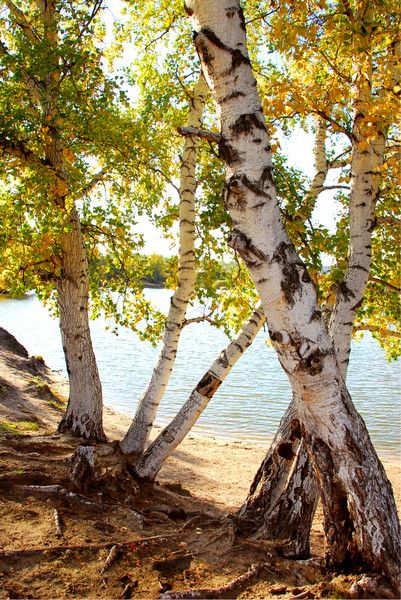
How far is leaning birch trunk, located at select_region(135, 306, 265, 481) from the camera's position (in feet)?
24.5

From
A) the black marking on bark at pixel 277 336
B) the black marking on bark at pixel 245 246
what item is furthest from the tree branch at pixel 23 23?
the black marking on bark at pixel 277 336

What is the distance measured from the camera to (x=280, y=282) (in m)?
3.99

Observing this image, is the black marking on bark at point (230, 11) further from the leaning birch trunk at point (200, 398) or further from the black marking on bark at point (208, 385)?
the black marking on bark at point (208, 385)

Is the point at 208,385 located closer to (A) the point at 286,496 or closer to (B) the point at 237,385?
(A) the point at 286,496

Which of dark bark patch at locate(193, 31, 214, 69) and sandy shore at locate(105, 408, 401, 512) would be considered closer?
dark bark patch at locate(193, 31, 214, 69)

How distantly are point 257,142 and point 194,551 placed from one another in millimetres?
3536

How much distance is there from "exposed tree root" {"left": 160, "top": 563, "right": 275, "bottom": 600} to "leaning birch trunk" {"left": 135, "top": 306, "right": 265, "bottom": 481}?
9.94 feet

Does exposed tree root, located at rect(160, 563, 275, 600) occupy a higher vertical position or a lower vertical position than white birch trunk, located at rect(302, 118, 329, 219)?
lower

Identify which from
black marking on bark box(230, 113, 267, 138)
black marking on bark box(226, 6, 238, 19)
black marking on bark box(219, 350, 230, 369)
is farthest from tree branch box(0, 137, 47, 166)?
black marking on bark box(230, 113, 267, 138)

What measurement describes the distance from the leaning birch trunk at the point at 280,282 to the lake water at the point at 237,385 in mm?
13527

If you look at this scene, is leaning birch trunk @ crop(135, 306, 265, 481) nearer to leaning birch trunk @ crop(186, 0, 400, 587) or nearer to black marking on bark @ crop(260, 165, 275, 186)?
leaning birch trunk @ crop(186, 0, 400, 587)

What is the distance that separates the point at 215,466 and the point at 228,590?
944 cm

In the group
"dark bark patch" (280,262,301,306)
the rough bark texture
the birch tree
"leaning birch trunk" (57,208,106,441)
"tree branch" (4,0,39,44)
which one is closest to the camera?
"dark bark patch" (280,262,301,306)

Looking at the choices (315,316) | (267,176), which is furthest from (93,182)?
(315,316)
